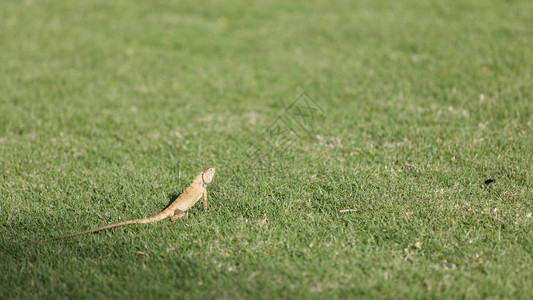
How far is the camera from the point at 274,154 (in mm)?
5375

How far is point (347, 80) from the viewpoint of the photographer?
7.50 meters

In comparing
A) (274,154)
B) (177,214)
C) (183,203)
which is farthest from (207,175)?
(274,154)

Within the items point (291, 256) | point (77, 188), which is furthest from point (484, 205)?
point (77, 188)

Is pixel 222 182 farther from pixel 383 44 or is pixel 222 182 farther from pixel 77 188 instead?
pixel 383 44

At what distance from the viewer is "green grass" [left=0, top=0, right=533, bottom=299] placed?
11.6 ft

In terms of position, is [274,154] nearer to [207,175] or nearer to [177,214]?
[207,175]

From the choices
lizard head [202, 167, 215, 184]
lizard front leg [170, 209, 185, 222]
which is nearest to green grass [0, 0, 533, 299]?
lizard front leg [170, 209, 185, 222]

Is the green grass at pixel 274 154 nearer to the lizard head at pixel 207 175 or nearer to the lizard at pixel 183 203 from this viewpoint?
the lizard at pixel 183 203

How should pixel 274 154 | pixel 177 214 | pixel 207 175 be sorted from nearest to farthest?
pixel 177 214 < pixel 207 175 < pixel 274 154

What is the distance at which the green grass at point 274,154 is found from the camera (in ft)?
11.6

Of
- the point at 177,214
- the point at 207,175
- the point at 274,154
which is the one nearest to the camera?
the point at 177,214

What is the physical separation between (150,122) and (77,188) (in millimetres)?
1884

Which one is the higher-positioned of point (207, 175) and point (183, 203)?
point (207, 175)

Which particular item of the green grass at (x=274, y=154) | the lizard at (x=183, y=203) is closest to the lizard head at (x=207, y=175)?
the lizard at (x=183, y=203)
